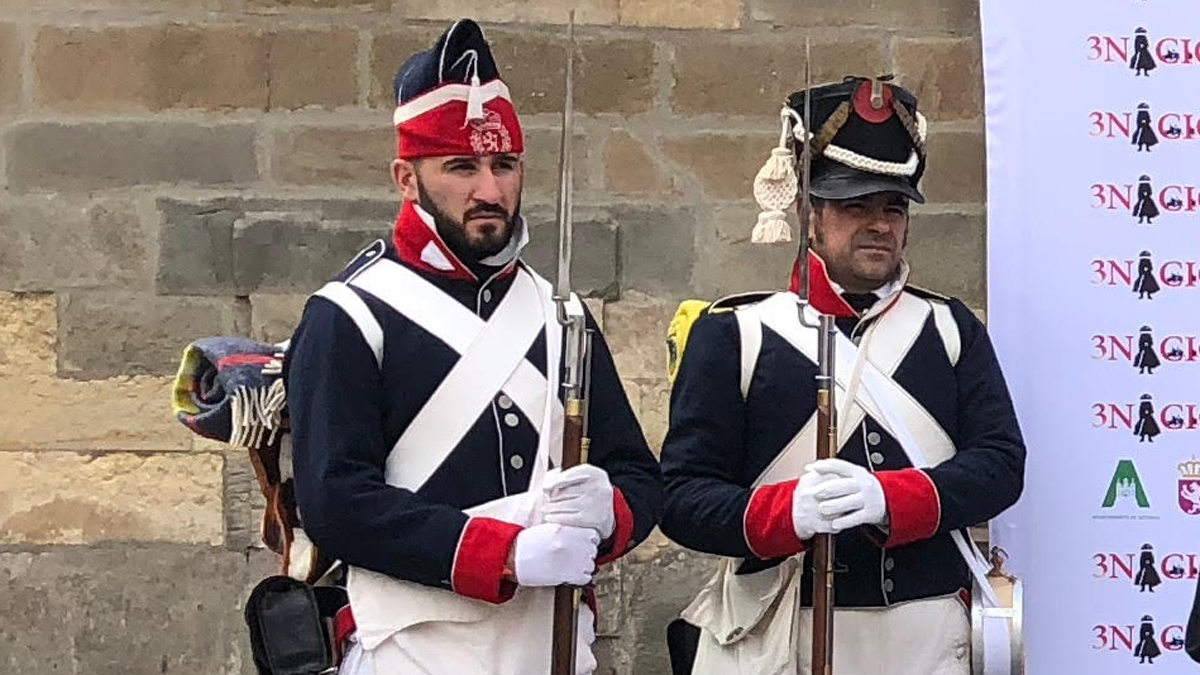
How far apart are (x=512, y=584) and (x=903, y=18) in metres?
1.99

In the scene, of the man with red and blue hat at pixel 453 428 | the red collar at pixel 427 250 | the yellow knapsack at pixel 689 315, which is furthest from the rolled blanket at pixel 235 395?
the yellow knapsack at pixel 689 315

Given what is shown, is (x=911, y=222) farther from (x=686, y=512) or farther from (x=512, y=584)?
(x=512, y=584)

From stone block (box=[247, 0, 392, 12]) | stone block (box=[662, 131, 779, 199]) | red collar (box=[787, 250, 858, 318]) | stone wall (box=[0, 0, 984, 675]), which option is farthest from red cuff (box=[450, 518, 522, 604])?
stone block (box=[247, 0, 392, 12])

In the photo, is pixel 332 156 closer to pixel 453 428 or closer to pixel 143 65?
pixel 143 65

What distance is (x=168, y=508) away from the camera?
432cm

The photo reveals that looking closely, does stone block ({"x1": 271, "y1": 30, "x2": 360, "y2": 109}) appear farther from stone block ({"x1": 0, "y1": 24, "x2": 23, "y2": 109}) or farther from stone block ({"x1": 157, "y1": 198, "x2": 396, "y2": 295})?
stone block ({"x1": 0, "y1": 24, "x2": 23, "y2": 109})

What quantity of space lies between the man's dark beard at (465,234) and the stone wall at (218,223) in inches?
47.8

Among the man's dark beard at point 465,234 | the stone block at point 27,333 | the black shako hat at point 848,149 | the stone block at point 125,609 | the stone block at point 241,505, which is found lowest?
the stone block at point 125,609

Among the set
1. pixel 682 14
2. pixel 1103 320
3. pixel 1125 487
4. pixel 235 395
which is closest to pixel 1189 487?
pixel 1125 487

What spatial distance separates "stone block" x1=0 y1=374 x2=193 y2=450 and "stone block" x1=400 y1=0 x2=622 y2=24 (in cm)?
102

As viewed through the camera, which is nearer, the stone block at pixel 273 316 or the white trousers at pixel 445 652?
the white trousers at pixel 445 652

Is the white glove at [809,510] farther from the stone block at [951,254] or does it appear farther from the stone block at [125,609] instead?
the stone block at [125,609]

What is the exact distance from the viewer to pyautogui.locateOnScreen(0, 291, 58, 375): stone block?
170 inches

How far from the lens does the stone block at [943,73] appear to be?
4.47 metres
